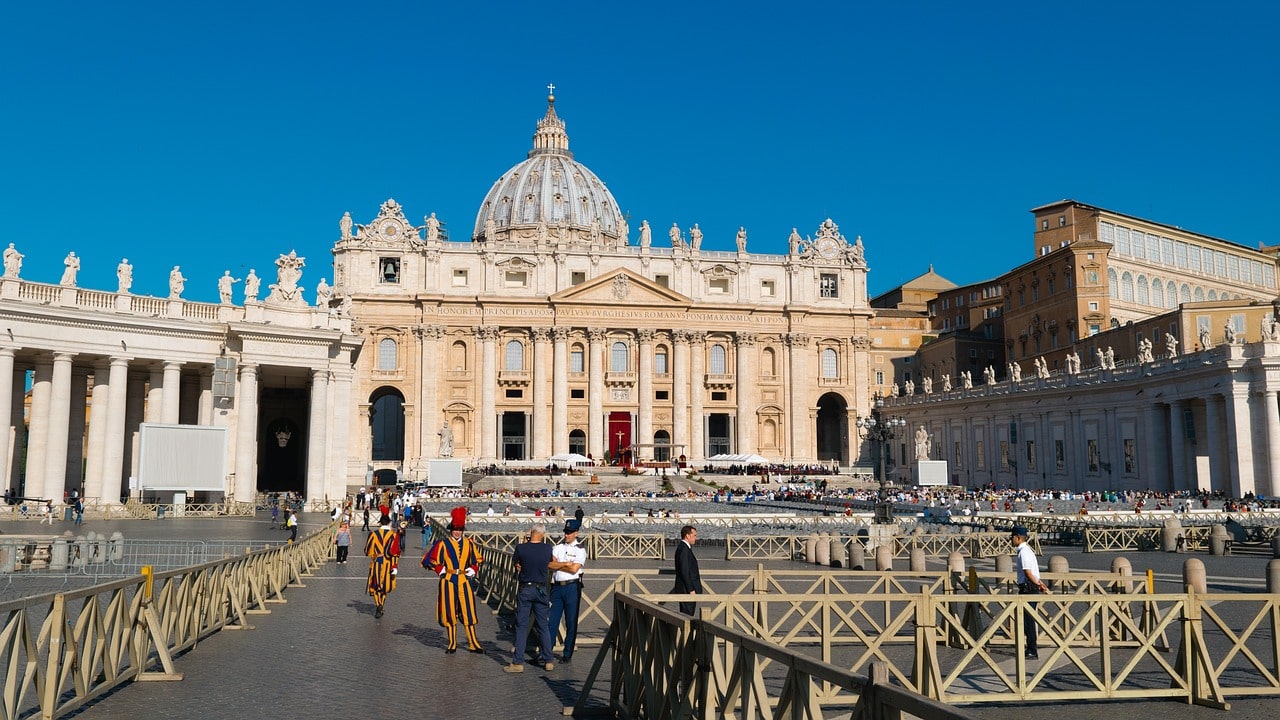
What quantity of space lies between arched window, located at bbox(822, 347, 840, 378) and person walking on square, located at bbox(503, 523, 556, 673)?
7192 centimetres

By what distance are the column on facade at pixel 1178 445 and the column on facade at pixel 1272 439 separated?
4828 millimetres

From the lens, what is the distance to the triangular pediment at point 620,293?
75500 millimetres

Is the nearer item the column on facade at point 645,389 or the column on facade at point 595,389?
the column on facade at point 595,389

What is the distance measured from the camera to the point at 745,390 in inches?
3078

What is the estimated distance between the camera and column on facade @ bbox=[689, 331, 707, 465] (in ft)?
254

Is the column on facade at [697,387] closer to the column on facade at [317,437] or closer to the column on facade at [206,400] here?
the column on facade at [317,437]

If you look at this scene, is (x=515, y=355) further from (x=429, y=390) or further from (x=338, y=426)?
(x=338, y=426)

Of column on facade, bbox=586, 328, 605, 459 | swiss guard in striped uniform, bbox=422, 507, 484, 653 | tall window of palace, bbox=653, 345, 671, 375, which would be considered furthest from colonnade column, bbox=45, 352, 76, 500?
tall window of palace, bbox=653, 345, 671, 375

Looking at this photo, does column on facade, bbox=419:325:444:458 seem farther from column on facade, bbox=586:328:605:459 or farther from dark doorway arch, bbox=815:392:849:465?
dark doorway arch, bbox=815:392:849:465

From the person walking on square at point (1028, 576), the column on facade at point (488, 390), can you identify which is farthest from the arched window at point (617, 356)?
the person walking on square at point (1028, 576)

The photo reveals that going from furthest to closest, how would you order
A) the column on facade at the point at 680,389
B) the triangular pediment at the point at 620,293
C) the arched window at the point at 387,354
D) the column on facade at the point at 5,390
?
the column on facade at the point at 680,389
the triangular pediment at the point at 620,293
the arched window at the point at 387,354
the column on facade at the point at 5,390

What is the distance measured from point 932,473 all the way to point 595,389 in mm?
31269

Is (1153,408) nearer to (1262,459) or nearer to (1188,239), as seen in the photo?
(1262,459)

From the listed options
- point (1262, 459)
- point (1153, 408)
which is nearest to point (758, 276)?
point (1153, 408)
